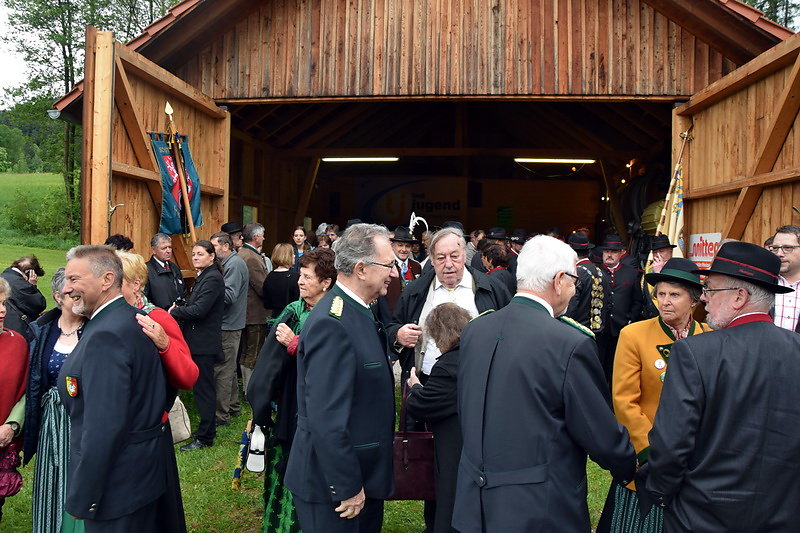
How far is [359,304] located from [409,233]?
16.8ft

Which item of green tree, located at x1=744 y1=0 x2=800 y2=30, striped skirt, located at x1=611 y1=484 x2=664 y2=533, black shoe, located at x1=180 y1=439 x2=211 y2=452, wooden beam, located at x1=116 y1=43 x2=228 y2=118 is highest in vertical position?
green tree, located at x1=744 y1=0 x2=800 y2=30

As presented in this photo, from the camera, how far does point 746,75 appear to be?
6676 millimetres

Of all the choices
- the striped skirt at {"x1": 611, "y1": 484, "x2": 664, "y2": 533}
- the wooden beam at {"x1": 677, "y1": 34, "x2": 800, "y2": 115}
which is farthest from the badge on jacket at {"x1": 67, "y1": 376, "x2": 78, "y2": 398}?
the wooden beam at {"x1": 677, "y1": 34, "x2": 800, "y2": 115}

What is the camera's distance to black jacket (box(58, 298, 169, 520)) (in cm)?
258

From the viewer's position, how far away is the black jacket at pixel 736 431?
216 centimetres

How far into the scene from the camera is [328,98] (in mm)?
8547

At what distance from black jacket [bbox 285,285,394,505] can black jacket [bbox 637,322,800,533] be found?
1.12 meters

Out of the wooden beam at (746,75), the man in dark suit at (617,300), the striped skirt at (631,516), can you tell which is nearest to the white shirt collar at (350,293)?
the striped skirt at (631,516)

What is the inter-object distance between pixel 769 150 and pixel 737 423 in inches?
204

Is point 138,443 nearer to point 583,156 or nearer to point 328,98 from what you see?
point 328,98

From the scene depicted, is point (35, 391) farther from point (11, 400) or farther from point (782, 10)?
point (782, 10)

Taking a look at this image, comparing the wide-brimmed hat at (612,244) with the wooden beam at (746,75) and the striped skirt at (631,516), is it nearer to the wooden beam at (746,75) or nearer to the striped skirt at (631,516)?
the wooden beam at (746,75)

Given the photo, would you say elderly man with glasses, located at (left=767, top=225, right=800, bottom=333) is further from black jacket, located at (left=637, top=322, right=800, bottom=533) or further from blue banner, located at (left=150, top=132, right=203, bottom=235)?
blue banner, located at (left=150, top=132, right=203, bottom=235)

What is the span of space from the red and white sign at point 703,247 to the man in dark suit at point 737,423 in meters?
5.64
